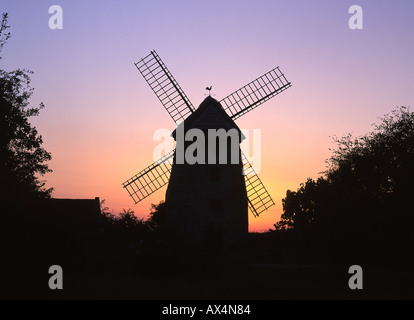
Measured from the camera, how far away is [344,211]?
33812mm

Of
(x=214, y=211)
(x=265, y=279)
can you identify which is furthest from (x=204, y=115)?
(x=265, y=279)

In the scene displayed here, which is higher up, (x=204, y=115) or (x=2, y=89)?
(x=2, y=89)

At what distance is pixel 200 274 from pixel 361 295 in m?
8.19

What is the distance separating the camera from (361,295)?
733 inches

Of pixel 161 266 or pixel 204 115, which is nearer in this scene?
pixel 161 266

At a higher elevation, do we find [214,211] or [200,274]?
[214,211]

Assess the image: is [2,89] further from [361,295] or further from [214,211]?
[361,295]

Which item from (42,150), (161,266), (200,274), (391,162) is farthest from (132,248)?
(391,162)

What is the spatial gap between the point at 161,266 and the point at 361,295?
10392mm
